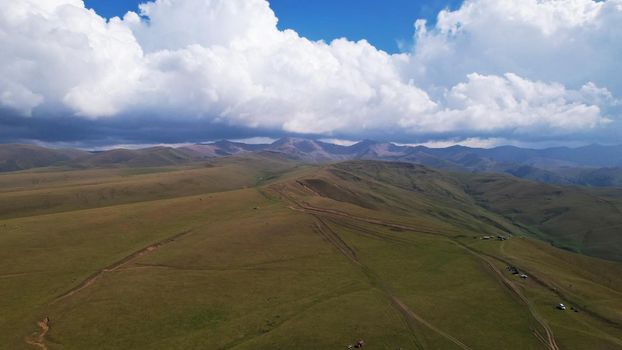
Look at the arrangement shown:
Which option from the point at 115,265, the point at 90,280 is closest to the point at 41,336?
the point at 90,280

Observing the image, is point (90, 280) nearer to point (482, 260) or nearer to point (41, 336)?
point (41, 336)

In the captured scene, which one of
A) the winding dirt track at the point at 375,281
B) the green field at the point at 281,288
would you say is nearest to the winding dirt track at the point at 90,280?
the green field at the point at 281,288

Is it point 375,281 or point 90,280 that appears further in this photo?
point 375,281

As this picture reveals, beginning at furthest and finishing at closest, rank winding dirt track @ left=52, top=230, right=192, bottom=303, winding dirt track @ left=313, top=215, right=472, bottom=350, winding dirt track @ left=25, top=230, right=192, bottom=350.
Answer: winding dirt track @ left=52, top=230, right=192, bottom=303 → winding dirt track @ left=313, top=215, right=472, bottom=350 → winding dirt track @ left=25, top=230, right=192, bottom=350

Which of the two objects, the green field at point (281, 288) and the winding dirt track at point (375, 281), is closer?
the green field at point (281, 288)

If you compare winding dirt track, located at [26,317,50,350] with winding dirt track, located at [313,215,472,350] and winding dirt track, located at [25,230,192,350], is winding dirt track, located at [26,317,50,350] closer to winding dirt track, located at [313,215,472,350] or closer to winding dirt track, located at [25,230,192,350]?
winding dirt track, located at [25,230,192,350]

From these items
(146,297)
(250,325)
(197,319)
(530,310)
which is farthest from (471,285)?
(146,297)

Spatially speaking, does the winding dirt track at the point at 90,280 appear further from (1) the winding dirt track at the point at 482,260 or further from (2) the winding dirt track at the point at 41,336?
(1) the winding dirt track at the point at 482,260

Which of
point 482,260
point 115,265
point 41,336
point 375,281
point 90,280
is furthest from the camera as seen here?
point 482,260

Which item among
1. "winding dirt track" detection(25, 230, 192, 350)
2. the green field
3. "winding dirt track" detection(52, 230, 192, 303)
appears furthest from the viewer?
"winding dirt track" detection(52, 230, 192, 303)

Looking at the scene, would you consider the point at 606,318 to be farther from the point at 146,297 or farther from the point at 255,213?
the point at 255,213

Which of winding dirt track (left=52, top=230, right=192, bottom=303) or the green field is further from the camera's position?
winding dirt track (left=52, top=230, right=192, bottom=303)

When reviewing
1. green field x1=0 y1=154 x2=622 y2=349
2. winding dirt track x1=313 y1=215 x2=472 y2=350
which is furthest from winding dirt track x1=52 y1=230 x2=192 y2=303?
winding dirt track x1=313 y1=215 x2=472 y2=350
